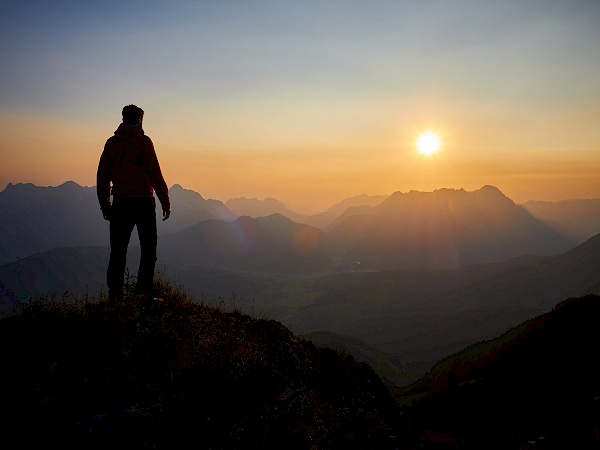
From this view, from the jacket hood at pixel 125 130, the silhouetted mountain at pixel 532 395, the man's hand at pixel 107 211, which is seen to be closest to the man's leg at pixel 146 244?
the man's hand at pixel 107 211

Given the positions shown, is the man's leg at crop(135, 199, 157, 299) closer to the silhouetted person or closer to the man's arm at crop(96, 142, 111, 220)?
the silhouetted person

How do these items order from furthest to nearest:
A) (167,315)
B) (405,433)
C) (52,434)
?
(167,315) < (405,433) < (52,434)

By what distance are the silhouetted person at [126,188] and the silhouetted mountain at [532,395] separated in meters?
6.73

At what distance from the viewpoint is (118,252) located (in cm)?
760

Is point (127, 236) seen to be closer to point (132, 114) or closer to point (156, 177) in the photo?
point (156, 177)

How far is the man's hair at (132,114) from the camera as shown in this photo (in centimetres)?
773

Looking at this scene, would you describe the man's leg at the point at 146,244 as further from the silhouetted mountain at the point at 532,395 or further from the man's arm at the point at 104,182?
the silhouetted mountain at the point at 532,395

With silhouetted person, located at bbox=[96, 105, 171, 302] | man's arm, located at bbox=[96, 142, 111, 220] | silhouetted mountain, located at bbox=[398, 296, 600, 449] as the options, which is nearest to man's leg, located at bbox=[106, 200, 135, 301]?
silhouetted person, located at bbox=[96, 105, 171, 302]

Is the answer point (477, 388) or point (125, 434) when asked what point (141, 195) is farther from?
point (477, 388)

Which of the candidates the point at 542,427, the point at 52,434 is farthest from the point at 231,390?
the point at 542,427

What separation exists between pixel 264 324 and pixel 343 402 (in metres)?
2.78

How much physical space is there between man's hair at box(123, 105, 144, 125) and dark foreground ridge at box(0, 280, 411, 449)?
3788mm

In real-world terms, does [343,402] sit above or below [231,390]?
below

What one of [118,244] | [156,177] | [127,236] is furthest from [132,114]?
[118,244]
